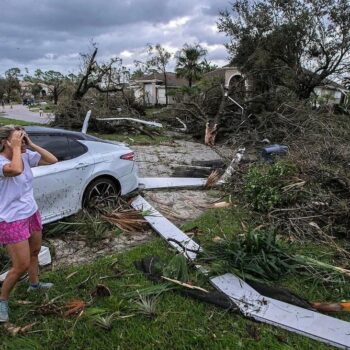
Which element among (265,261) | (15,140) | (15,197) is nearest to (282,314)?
(265,261)

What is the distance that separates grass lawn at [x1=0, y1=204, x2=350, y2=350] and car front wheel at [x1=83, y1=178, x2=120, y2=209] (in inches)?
68.6

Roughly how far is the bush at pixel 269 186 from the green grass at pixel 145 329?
3.01 m

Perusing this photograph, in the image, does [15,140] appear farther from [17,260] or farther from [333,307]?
[333,307]

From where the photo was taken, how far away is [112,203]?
629 cm

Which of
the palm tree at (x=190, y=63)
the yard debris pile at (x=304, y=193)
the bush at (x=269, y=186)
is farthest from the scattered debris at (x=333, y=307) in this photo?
the palm tree at (x=190, y=63)

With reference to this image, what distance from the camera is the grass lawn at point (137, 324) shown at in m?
3.20

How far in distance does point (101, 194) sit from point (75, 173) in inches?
30.8

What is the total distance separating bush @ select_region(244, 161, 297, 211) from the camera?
6328mm

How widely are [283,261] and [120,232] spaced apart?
242cm

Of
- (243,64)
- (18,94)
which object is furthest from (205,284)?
(18,94)

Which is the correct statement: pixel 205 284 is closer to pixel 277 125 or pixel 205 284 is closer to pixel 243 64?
pixel 277 125

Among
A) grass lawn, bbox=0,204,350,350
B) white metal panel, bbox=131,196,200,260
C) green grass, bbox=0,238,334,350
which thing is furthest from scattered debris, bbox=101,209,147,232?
green grass, bbox=0,238,334,350

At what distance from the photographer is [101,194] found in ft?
20.3

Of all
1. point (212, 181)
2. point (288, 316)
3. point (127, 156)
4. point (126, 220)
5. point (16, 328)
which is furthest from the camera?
point (212, 181)
